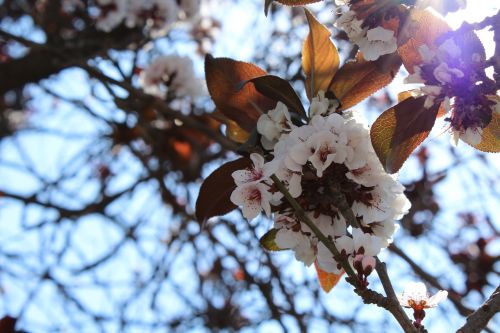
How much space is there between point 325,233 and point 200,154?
2246 mm

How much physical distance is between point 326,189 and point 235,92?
0.27 meters

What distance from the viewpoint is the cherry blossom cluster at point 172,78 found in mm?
3061

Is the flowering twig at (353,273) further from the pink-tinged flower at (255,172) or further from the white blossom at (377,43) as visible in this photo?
the white blossom at (377,43)

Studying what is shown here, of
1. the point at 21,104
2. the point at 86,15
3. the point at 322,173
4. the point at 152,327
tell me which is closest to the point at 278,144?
the point at 322,173

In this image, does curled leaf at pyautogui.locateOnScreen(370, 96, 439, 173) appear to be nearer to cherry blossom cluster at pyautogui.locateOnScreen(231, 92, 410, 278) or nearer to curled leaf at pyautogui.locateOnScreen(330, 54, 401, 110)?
cherry blossom cluster at pyautogui.locateOnScreen(231, 92, 410, 278)

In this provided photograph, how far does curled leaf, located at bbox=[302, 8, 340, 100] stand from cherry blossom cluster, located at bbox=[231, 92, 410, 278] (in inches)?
5.4

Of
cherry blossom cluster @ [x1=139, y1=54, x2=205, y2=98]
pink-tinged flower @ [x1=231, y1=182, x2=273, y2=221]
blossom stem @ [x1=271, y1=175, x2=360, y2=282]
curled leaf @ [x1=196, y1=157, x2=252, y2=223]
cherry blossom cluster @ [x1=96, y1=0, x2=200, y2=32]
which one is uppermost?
cherry blossom cluster @ [x1=96, y1=0, x2=200, y2=32]

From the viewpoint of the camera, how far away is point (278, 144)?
3.04 ft

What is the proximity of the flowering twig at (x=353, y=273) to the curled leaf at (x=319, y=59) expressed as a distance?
252mm

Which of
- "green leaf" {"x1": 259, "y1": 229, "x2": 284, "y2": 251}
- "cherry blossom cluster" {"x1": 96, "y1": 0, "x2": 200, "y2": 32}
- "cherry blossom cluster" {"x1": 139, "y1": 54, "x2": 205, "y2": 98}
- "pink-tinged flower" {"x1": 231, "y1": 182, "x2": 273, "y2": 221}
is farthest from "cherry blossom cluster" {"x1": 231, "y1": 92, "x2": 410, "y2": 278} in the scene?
"cherry blossom cluster" {"x1": 96, "y1": 0, "x2": 200, "y2": 32}

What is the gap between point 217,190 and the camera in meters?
1.07

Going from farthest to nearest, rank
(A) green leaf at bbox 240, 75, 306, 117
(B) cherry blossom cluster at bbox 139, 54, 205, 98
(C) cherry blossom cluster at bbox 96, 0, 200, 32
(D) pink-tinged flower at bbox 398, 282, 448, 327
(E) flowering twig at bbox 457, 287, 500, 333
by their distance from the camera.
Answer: (C) cherry blossom cluster at bbox 96, 0, 200, 32, (B) cherry blossom cluster at bbox 139, 54, 205, 98, (A) green leaf at bbox 240, 75, 306, 117, (D) pink-tinged flower at bbox 398, 282, 448, 327, (E) flowering twig at bbox 457, 287, 500, 333

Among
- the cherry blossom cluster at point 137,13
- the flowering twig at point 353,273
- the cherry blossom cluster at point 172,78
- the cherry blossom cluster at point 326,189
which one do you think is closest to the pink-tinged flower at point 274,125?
the cherry blossom cluster at point 326,189

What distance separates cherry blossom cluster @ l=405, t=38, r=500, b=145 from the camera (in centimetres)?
85
